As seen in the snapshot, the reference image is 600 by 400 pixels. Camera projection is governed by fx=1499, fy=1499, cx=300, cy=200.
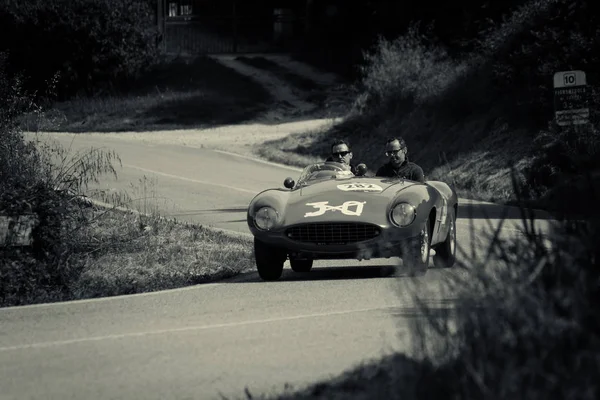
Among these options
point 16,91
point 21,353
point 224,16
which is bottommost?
point 21,353

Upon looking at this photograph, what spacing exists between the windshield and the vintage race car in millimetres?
709

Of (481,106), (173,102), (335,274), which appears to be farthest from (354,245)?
(173,102)

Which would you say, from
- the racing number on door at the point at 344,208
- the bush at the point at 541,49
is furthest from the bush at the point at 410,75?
the racing number on door at the point at 344,208

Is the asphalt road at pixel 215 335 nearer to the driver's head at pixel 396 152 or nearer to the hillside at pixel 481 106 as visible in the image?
the driver's head at pixel 396 152

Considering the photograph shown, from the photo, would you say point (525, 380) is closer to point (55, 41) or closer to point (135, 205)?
point (135, 205)

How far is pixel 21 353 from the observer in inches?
437

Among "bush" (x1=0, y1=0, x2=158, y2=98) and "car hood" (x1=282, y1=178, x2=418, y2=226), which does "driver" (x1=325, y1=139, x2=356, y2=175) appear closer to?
"car hood" (x1=282, y1=178, x2=418, y2=226)

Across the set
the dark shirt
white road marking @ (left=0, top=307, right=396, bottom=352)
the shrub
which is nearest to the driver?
the dark shirt

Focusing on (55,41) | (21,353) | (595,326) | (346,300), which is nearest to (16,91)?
(346,300)

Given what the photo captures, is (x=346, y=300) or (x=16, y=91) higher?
(x=16, y=91)

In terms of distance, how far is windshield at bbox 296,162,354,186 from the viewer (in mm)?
16609

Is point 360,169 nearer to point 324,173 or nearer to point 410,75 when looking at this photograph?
point 324,173

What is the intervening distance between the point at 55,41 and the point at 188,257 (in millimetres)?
36635

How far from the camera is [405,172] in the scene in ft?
55.9
